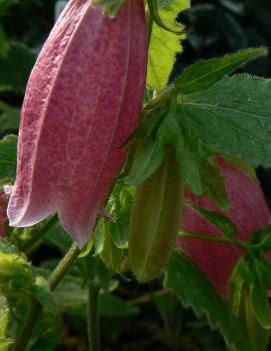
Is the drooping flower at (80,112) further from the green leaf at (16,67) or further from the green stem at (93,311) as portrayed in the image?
the green leaf at (16,67)

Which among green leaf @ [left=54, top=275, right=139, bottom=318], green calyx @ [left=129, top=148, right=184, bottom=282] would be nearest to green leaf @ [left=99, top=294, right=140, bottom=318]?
green leaf @ [left=54, top=275, right=139, bottom=318]

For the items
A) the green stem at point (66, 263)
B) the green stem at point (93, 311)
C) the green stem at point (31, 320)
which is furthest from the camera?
the green stem at point (93, 311)

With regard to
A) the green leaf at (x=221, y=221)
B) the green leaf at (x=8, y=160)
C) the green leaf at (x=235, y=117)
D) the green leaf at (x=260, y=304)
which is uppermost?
the green leaf at (x=235, y=117)

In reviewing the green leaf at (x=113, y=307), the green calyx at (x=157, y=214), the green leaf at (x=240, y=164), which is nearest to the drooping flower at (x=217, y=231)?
the green leaf at (x=240, y=164)

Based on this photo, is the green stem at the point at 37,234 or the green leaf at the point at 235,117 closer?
the green leaf at the point at 235,117

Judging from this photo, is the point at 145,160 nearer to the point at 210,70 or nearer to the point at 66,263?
the point at 210,70

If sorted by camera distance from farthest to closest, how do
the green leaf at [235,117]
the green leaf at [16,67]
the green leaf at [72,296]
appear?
1. the green leaf at [16,67]
2. the green leaf at [72,296]
3. the green leaf at [235,117]
